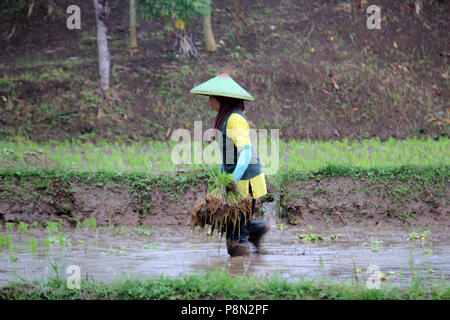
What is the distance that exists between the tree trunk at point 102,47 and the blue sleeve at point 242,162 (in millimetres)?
8612

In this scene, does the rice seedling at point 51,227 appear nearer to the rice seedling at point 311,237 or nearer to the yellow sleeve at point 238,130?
the yellow sleeve at point 238,130

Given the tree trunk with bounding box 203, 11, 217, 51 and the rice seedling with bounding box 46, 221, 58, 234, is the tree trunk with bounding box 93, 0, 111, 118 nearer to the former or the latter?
the tree trunk with bounding box 203, 11, 217, 51

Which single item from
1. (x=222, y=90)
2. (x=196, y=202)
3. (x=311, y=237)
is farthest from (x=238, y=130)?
(x=196, y=202)

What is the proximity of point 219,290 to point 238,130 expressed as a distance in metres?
1.81

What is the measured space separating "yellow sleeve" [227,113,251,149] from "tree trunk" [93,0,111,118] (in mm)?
8482

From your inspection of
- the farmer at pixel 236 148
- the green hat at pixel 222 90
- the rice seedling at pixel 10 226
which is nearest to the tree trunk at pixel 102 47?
the rice seedling at pixel 10 226

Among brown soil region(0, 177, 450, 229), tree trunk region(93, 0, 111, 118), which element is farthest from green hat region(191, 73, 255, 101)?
tree trunk region(93, 0, 111, 118)

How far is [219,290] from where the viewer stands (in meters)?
4.23

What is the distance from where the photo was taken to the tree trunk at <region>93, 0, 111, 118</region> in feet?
43.0

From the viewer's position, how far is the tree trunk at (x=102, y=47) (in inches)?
516

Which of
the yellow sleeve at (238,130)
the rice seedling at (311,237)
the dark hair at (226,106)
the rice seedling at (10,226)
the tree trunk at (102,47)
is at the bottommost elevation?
the rice seedling at (311,237)

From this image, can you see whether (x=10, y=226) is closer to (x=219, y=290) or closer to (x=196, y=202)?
(x=196, y=202)

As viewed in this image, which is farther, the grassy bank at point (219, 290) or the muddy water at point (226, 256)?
the muddy water at point (226, 256)

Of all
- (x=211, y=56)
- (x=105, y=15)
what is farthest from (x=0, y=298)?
(x=211, y=56)
